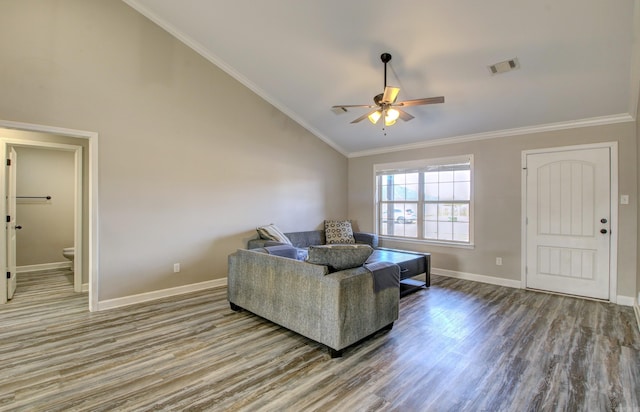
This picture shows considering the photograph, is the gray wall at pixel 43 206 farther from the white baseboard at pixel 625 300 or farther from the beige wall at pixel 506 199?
the white baseboard at pixel 625 300

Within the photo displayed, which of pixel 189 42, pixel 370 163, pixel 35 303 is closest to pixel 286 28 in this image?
pixel 189 42

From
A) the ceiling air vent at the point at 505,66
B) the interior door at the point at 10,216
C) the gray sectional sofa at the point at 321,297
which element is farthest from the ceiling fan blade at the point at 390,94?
the interior door at the point at 10,216

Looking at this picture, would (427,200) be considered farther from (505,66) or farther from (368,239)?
(505,66)

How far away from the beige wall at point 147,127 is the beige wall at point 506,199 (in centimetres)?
315

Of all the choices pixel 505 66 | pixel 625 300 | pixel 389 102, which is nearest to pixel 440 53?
pixel 505 66

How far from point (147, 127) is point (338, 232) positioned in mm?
3744

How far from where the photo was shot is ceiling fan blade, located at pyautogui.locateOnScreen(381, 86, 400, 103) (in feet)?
9.95

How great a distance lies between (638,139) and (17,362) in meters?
6.53

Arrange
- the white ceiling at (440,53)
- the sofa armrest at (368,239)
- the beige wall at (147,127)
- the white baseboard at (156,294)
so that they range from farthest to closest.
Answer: the sofa armrest at (368,239)
the white baseboard at (156,294)
the beige wall at (147,127)
the white ceiling at (440,53)

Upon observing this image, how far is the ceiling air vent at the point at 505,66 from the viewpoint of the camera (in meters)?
3.25

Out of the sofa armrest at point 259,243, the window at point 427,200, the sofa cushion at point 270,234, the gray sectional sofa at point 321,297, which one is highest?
the window at point 427,200

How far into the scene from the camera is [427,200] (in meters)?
5.63

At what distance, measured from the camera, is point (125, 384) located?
2117 mm

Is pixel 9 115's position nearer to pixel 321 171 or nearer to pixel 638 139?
pixel 321 171
